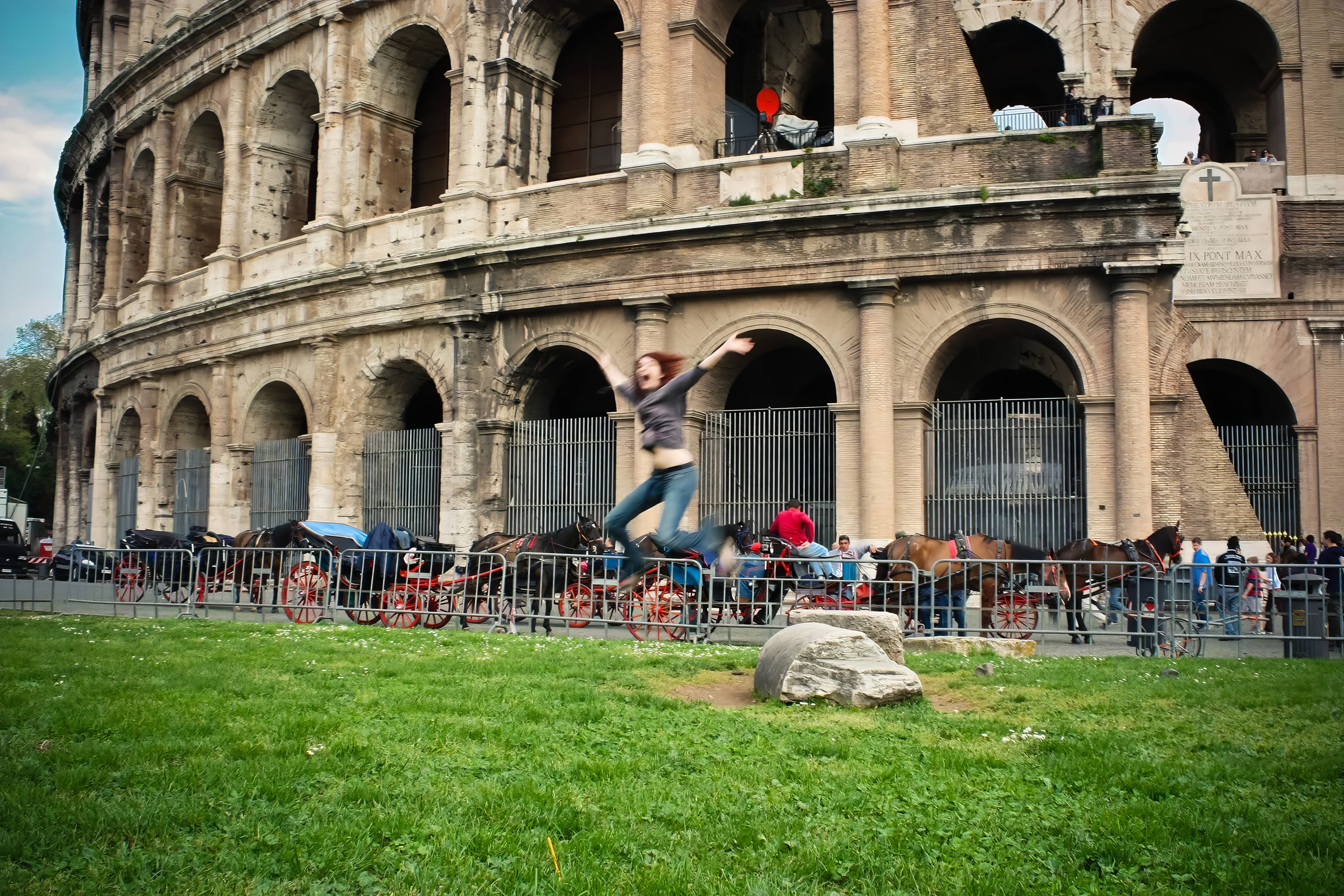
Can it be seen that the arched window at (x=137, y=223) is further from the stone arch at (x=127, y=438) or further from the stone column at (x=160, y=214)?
the stone arch at (x=127, y=438)

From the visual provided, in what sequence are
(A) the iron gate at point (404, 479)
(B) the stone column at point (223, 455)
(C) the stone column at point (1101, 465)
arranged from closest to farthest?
(C) the stone column at point (1101, 465) < (A) the iron gate at point (404, 479) < (B) the stone column at point (223, 455)

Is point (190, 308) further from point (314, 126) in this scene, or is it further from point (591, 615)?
point (591, 615)

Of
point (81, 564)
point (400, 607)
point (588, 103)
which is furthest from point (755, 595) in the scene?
point (81, 564)

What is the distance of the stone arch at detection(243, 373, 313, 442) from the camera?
24.7m

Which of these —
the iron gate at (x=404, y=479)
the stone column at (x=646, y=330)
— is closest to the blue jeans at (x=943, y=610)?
the stone column at (x=646, y=330)

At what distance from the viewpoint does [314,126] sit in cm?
2595

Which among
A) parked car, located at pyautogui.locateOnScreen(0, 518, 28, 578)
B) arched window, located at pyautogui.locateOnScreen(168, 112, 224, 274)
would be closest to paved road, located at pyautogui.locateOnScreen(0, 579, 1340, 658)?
parked car, located at pyautogui.locateOnScreen(0, 518, 28, 578)

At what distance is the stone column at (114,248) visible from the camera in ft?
101

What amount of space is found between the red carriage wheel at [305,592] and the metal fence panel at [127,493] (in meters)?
15.4

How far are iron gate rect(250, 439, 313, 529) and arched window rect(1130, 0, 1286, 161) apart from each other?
18.2 m

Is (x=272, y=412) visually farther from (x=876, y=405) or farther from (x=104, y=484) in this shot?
(x=876, y=405)

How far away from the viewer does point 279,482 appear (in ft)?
79.1

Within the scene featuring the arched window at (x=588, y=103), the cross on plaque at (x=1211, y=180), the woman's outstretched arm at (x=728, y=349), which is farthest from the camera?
the arched window at (x=588, y=103)

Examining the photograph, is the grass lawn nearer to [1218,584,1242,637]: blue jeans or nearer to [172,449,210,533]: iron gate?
[1218,584,1242,637]: blue jeans
